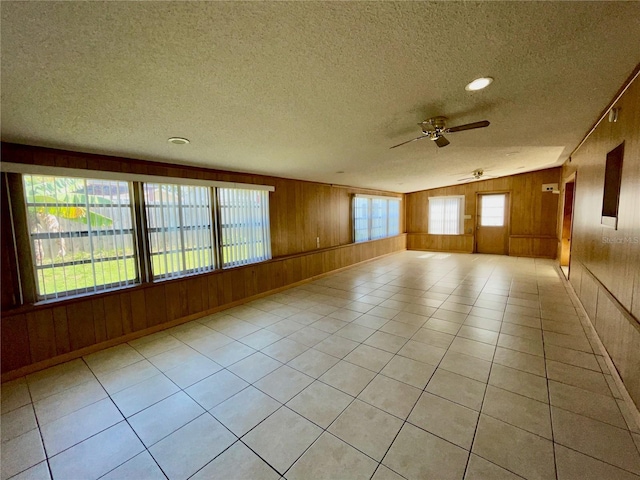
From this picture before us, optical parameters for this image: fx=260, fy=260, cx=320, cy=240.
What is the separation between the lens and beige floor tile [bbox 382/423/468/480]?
1389 millimetres

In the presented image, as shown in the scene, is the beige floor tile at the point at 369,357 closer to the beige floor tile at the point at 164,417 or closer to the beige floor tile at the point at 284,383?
the beige floor tile at the point at 284,383

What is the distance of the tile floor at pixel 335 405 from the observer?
146 centimetres

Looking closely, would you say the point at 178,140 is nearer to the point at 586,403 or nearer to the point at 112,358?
the point at 112,358

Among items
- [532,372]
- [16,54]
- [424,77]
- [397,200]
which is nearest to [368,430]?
[532,372]

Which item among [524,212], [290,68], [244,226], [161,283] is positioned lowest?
[161,283]

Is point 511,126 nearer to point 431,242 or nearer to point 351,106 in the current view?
point 351,106

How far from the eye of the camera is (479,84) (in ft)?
6.14

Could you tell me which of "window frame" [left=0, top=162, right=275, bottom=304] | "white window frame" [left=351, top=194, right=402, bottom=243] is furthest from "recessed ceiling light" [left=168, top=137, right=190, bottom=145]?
"white window frame" [left=351, top=194, right=402, bottom=243]

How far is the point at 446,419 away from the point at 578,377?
134 centimetres

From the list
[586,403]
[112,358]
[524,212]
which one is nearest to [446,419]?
[586,403]

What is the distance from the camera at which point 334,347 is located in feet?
8.94

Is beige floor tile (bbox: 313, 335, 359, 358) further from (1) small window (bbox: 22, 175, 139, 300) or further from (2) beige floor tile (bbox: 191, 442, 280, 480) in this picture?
(1) small window (bbox: 22, 175, 139, 300)

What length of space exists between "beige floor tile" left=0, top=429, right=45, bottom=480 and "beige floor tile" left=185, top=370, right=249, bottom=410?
2.75 ft

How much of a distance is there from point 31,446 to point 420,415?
8.21ft
